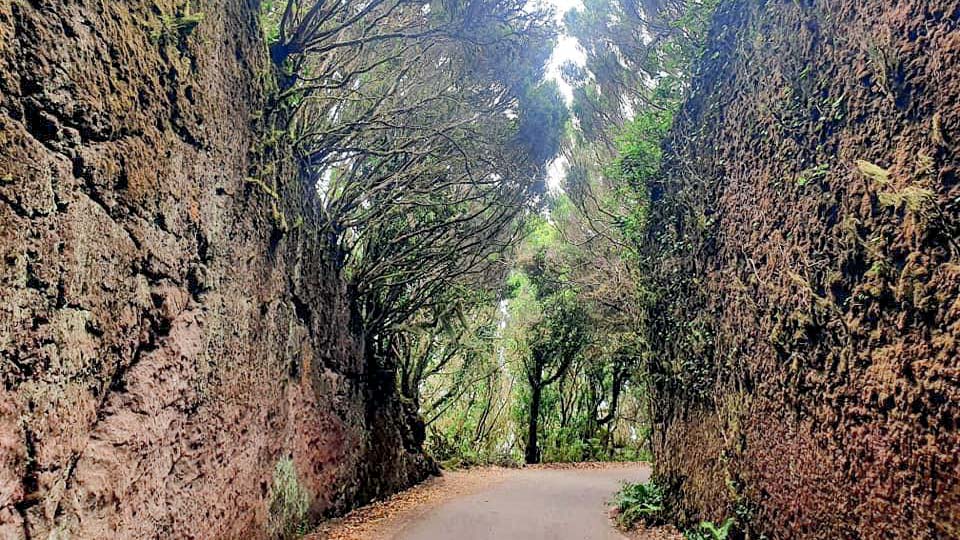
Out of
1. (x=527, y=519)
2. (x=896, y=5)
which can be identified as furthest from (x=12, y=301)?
(x=527, y=519)

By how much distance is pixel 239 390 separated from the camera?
5609mm

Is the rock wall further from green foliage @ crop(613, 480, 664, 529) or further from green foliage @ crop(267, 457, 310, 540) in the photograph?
green foliage @ crop(267, 457, 310, 540)

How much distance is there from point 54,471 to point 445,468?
15.3 m

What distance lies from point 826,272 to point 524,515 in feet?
20.8

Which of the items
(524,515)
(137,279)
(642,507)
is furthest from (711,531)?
(137,279)

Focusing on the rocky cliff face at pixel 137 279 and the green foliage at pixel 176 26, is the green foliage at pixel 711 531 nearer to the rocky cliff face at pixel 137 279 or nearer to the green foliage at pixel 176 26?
the rocky cliff face at pixel 137 279

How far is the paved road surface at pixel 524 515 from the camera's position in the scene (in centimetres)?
768

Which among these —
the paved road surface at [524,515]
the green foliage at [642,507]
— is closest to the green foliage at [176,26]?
the paved road surface at [524,515]

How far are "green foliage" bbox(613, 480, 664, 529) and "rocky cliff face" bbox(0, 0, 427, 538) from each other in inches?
203

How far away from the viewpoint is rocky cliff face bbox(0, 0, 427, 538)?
2.87 meters

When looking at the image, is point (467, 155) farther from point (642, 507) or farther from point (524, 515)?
point (642, 507)

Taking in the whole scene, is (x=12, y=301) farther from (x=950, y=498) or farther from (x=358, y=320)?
(x=358, y=320)

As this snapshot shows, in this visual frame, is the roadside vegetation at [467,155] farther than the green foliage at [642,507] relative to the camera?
No

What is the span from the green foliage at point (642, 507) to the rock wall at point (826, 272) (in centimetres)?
90
